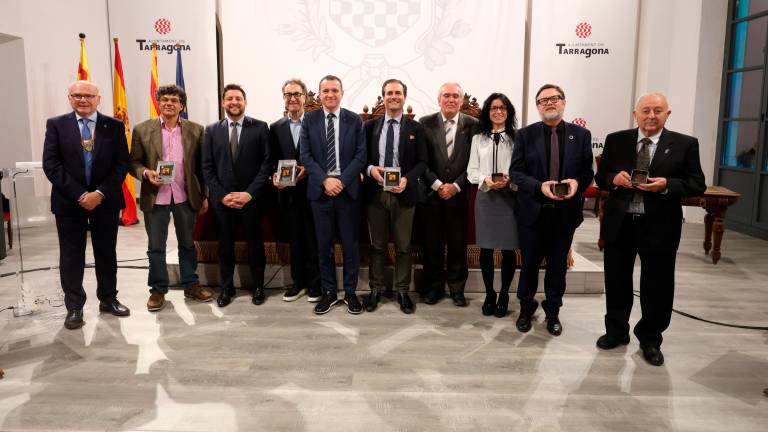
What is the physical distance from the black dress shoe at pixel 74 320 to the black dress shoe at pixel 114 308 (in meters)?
0.20

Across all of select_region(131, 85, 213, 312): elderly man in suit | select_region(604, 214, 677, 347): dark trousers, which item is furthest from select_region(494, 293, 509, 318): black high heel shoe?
select_region(131, 85, 213, 312): elderly man in suit

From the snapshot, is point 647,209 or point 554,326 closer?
point 647,209

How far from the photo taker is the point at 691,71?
7648 millimetres

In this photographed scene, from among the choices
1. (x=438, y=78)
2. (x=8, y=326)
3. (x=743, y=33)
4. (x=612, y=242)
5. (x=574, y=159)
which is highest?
(x=743, y=33)

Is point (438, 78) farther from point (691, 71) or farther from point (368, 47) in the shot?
point (691, 71)

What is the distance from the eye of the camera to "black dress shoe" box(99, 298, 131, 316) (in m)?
3.83

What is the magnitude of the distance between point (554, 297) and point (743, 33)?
6.00 m

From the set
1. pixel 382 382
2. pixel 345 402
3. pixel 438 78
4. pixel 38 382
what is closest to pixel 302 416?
pixel 345 402

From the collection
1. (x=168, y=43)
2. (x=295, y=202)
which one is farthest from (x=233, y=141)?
(x=168, y=43)

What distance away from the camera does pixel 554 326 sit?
3.53 m

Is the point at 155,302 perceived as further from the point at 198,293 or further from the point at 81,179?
the point at 81,179

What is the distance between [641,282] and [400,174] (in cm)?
163

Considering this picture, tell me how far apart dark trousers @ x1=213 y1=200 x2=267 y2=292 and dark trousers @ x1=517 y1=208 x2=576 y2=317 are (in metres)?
1.90

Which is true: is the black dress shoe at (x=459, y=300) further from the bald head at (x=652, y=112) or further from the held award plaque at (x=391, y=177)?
the bald head at (x=652, y=112)
